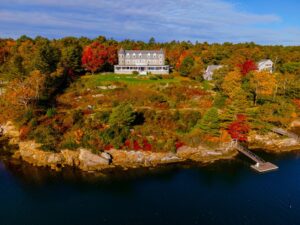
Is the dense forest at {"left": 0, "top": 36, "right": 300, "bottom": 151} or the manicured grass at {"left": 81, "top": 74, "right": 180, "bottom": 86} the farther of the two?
the manicured grass at {"left": 81, "top": 74, "right": 180, "bottom": 86}

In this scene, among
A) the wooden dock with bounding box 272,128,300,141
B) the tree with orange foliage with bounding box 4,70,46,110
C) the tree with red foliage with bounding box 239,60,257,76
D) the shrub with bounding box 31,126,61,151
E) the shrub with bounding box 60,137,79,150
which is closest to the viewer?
the shrub with bounding box 31,126,61,151

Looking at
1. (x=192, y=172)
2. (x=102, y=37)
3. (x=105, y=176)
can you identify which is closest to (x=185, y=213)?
(x=192, y=172)

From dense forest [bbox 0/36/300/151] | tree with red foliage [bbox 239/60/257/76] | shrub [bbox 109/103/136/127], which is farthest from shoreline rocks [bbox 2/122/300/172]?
tree with red foliage [bbox 239/60/257/76]

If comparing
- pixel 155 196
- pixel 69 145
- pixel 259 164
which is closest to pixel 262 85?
pixel 259 164

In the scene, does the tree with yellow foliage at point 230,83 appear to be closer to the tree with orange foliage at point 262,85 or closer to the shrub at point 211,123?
the tree with orange foliage at point 262,85

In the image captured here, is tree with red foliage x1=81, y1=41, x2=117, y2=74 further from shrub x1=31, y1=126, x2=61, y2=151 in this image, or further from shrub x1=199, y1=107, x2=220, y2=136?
shrub x1=199, y1=107, x2=220, y2=136

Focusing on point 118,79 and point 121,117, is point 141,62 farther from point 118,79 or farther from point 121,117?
point 121,117

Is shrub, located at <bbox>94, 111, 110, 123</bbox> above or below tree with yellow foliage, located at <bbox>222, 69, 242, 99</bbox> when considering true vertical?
below
